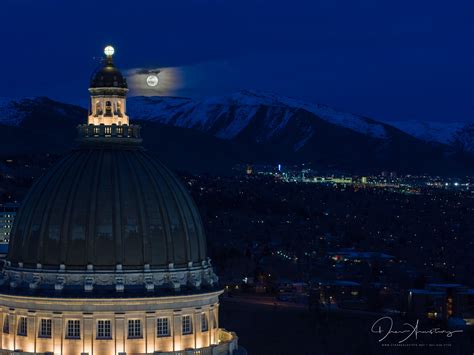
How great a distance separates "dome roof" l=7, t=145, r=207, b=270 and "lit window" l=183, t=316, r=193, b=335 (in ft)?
9.82

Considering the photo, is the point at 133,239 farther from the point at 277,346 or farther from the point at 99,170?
the point at 277,346

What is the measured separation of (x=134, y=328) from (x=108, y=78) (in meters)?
14.9

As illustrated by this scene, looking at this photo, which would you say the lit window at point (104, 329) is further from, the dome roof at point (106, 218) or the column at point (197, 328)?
the column at point (197, 328)

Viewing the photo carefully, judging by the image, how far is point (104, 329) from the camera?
307ft

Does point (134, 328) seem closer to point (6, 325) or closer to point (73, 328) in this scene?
point (73, 328)

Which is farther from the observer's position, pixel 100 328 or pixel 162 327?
pixel 162 327

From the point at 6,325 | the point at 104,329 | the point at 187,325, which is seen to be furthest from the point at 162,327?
the point at 6,325

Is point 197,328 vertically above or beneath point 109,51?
beneath

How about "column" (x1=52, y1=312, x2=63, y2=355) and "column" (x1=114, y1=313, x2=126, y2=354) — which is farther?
"column" (x1=114, y1=313, x2=126, y2=354)

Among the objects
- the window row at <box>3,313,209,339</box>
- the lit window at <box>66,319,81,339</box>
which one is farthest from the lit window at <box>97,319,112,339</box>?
the lit window at <box>66,319,81,339</box>

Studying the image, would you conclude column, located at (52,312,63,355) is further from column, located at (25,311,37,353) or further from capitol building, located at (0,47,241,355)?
column, located at (25,311,37,353)

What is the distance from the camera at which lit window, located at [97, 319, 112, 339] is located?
307ft

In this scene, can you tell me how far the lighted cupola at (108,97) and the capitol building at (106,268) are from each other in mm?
2043
